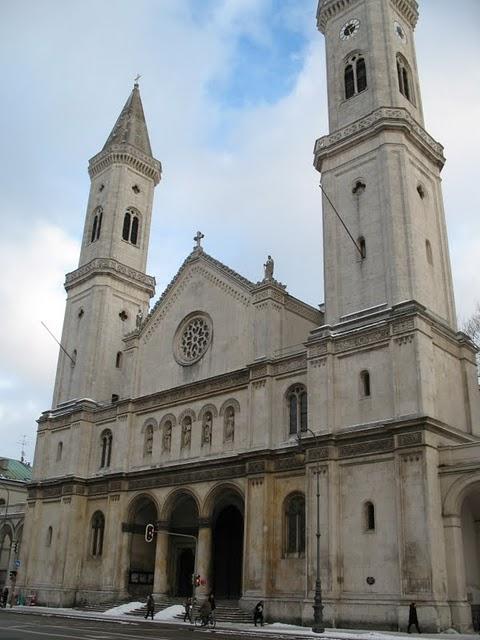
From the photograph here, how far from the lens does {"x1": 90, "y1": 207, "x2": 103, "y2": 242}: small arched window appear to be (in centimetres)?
5542

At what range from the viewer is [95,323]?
167 ft

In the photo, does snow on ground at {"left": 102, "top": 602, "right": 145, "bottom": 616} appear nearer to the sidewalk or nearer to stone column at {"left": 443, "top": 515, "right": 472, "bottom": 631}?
the sidewalk

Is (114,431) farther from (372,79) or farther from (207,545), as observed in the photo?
(372,79)

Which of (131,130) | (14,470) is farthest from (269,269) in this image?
(14,470)

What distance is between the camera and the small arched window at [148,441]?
43094 mm

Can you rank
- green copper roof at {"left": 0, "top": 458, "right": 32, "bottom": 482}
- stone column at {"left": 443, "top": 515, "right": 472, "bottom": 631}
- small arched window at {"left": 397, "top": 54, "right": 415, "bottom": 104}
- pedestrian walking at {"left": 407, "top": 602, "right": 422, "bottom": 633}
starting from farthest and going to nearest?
green copper roof at {"left": 0, "top": 458, "right": 32, "bottom": 482} → small arched window at {"left": 397, "top": 54, "right": 415, "bottom": 104} → stone column at {"left": 443, "top": 515, "right": 472, "bottom": 631} → pedestrian walking at {"left": 407, "top": 602, "right": 422, "bottom": 633}

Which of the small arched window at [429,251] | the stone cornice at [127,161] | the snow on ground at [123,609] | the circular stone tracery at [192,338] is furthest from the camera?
the stone cornice at [127,161]

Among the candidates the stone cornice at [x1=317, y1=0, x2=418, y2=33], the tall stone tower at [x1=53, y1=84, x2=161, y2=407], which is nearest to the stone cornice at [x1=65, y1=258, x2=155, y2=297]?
the tall stone tower at [x1=53, y1=84, x2=161, y2=407]

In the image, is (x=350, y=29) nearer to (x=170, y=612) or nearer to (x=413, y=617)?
(x=413, y=617)

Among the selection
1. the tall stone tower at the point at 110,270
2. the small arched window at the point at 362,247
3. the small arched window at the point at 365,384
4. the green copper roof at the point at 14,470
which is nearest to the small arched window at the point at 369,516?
the small arched window at the point at 365,384

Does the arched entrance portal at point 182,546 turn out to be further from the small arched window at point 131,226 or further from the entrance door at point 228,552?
the small arched window at point 131,226

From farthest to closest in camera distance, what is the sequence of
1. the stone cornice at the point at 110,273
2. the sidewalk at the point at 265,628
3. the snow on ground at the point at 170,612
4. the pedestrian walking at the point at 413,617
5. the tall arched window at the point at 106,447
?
the stone cornice at the point at 110,273, the tall arched window at the point at 106,447, the snow on ground at the point at 170,612, the pedestrian walking at the point at 413,617, the sidewalk at the point at 265,628

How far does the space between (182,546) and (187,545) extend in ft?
1.09

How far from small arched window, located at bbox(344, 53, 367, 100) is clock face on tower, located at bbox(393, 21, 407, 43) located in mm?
2893
